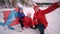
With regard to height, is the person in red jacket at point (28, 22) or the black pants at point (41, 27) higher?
the person in red jacket at point (28, 22)

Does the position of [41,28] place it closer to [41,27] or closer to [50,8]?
[41,27]

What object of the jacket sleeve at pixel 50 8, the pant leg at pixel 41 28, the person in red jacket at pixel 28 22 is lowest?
the pant leg at pixel 41 28

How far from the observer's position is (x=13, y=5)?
4.39ft

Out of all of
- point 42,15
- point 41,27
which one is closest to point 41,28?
point 41,27

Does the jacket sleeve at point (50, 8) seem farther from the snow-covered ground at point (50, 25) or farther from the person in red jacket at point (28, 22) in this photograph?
the person in red jacket at point (28, 22)

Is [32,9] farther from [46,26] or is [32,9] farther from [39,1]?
[46,26]

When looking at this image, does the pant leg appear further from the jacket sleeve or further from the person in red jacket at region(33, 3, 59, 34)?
the jacket sleeve

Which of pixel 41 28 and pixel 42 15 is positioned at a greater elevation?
pixel 42 15

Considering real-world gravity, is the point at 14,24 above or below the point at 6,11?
below

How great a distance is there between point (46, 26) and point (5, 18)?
378mm

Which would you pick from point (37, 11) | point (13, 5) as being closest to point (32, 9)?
point (37, 11)

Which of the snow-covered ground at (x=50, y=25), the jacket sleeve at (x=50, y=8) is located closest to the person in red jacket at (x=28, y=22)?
the snow-covered ground at (x=50, y=25)

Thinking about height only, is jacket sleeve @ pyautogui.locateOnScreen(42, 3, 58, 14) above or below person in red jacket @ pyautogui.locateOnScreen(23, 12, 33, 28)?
above

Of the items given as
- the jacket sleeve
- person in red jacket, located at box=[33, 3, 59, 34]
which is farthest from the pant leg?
the jacket sleeve
